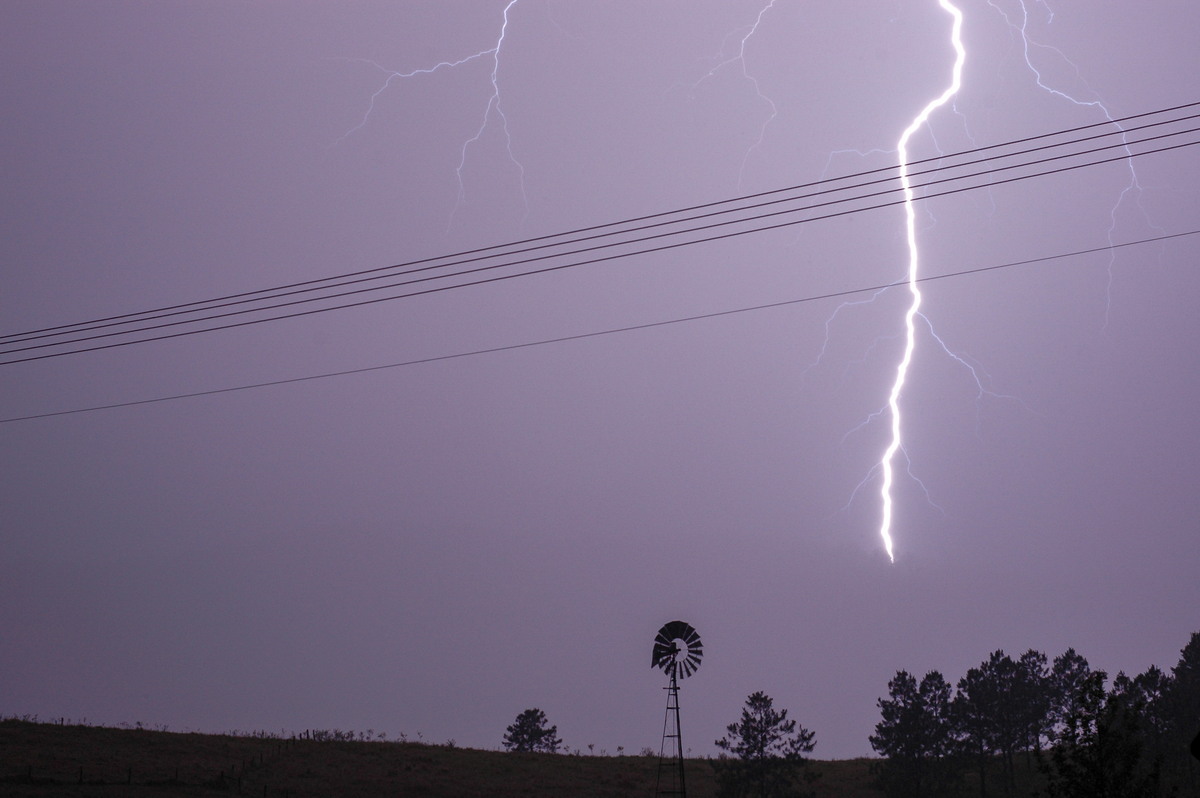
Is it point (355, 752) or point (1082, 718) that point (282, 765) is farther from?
point (1082, 718)

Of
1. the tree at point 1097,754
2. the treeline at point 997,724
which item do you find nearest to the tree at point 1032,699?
the treeline at point 997,724

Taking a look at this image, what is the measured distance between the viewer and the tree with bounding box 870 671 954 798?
40.0 m

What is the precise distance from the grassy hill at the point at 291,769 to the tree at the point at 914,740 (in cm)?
173

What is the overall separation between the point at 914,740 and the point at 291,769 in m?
24.3

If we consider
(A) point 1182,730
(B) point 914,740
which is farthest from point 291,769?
(A) point 1182,730

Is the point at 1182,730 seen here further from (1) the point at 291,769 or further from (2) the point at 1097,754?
(1) the point at 291,769

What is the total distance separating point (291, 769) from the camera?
3638 cm

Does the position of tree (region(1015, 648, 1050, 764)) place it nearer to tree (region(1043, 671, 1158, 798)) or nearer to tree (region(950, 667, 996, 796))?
tree (region(950, 667, 996, 796))

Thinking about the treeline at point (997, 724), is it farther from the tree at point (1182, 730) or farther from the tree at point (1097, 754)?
the tree at point (1097, 754)

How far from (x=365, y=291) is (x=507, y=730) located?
52.6 m

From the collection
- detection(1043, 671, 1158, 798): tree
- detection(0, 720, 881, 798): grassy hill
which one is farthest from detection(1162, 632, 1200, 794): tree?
detection(1043, 671, 1158, 798): tree

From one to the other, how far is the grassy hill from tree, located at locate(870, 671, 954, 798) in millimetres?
1729

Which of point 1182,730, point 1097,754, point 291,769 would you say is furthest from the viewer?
point 1182,730

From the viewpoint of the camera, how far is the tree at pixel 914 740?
40.0m
